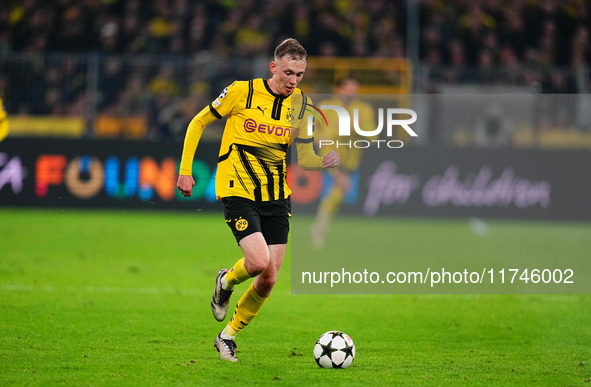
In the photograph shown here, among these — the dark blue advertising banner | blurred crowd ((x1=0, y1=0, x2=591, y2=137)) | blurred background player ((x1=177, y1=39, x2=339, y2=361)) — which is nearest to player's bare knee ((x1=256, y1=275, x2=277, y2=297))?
blurred background player ((x1=177, y1=39, x2=339, y2=361))

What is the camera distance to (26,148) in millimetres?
16000

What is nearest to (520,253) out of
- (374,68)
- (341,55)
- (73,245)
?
(73,245)

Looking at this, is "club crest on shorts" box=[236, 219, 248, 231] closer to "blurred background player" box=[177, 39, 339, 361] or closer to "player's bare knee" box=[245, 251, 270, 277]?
"blurred background player" box=[177, 39, 339, 361]

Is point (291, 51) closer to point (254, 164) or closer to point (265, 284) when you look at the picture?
point (254, 164)

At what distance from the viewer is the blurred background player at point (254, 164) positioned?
599 cm

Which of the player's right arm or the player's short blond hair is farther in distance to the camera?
the player's right arm

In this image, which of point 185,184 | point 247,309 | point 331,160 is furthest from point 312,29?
point 185,184

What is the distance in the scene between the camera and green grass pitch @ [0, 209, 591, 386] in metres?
5.57

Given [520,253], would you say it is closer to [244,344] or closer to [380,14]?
[244,344]

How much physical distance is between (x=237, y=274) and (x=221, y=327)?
1542 mm

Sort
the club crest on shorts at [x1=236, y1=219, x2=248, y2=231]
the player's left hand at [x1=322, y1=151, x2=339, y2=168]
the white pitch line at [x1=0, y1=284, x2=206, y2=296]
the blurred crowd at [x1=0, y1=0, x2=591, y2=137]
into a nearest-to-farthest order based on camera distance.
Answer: the club crest on shorts at [x1=236, y1=219, x2=248, y2=231], the player's left hand at [x1=322, y1=151, x2=339, y2=168], the white pitch line at [x1=0, y1=284, x2=206, y2=296], the blurred crowd at [x1=0, y1=0, x2=591, y2=137]

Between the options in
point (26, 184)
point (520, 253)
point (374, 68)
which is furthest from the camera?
point (374, 68)

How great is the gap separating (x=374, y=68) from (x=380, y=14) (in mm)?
4411

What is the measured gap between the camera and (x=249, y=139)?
19.9 feet
